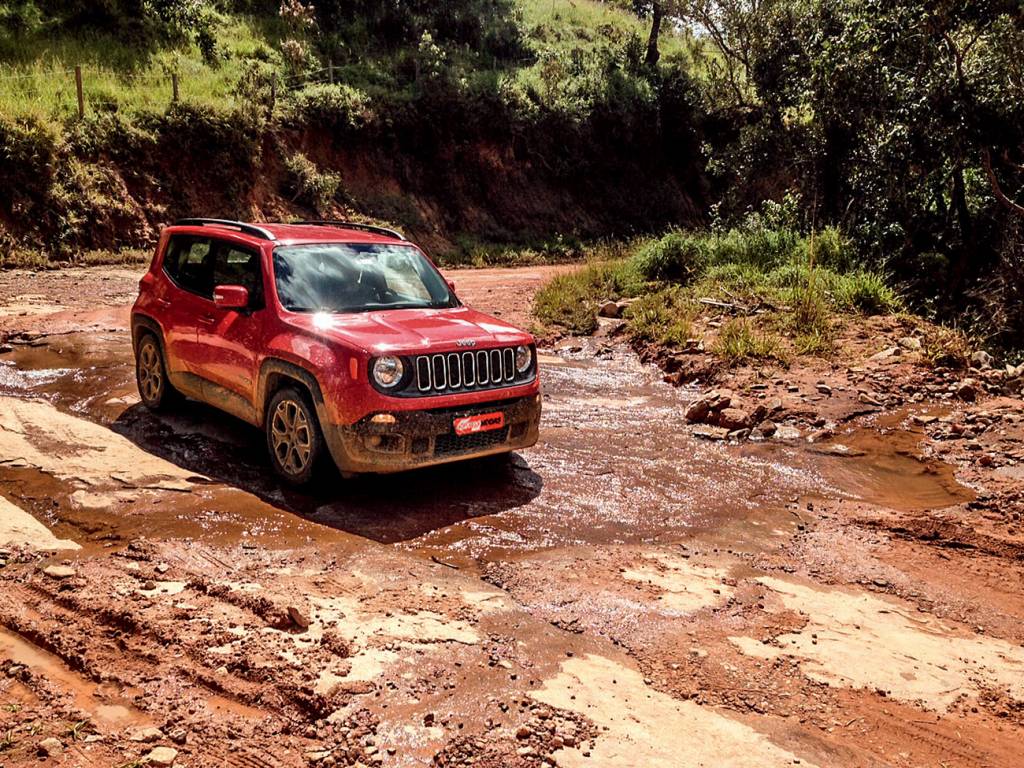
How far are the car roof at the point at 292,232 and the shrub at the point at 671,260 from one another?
7797mm

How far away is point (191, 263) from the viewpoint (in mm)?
7383

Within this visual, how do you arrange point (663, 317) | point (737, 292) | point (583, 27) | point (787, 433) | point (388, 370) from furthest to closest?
point (583, 27) < point (737, 292) < point (663, 317) < point (787, 433) < point (388, 370)

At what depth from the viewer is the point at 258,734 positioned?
132 inches

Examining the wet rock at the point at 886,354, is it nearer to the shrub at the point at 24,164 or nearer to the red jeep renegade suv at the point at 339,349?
the red jeep renegade suv at the point at 339,349

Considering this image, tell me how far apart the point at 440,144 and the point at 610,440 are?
868 inches

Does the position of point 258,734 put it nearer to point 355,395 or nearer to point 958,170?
point 355,395

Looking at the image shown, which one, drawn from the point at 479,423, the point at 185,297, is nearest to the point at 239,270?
the point at 185,297

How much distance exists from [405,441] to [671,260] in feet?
31.6

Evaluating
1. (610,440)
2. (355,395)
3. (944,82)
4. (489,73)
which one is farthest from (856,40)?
(489,73)

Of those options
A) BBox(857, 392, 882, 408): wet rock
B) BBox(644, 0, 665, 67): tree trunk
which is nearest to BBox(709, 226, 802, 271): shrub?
BBox(857, 392, 882, 408): wet rock

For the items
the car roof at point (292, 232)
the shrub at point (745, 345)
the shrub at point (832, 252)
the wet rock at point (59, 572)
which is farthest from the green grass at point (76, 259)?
the wet rock at point (59, 572)

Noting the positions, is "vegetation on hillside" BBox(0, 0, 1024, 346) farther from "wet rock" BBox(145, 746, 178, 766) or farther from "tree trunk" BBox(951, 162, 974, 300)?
"wet rock" BBox(145, 746, 178, 766)

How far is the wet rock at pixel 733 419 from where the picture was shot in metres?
8.52

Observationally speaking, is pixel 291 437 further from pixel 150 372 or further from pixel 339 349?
pixel 150 372
